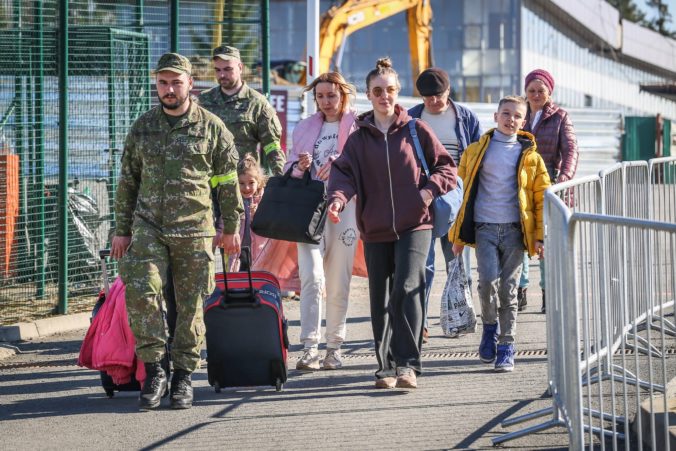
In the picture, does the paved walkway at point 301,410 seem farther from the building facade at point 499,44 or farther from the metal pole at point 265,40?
the building facade at point 499,44

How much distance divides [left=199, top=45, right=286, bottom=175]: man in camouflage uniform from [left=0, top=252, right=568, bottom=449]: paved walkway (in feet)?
5.17

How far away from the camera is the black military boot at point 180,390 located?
23.5ft

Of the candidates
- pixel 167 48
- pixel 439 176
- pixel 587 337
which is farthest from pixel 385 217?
pixel 167 48

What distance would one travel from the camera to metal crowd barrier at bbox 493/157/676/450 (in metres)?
5.21

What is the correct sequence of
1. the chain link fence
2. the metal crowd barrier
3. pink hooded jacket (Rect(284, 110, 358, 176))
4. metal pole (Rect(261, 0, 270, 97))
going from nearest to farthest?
1. the metal crowd barrier
2. pink hooded jacket (Rect(284, 110, 358, 176))
3. the chain link fence
4. metal pole (Rect(261, 0, 270, 97))

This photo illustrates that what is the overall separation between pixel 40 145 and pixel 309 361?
12.9ft

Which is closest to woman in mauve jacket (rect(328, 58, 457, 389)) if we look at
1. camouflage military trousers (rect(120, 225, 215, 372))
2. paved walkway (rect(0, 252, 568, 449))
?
paved walkway (rect(0, 252, 568, 449))

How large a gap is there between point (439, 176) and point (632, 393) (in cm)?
167

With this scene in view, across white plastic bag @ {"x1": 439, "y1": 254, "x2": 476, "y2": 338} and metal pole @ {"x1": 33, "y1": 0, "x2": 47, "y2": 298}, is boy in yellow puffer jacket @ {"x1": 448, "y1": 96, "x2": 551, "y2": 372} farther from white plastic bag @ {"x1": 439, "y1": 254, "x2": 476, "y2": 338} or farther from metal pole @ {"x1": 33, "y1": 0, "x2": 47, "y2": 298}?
metal pole @ {"x1": 33, "y1": 0, "x2": 47, "y2": 298}

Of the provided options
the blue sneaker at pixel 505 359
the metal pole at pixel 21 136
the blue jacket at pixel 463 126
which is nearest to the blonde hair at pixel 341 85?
the blue jacket at pixel 463 126

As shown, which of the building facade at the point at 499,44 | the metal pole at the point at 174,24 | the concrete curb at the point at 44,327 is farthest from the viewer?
the building facade at the point at 499,44

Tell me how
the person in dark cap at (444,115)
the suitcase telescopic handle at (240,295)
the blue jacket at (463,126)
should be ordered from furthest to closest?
the blue jacket at (463,126), the person in dark cap at (444,115), the suitcase telescopic handle at (240,295)

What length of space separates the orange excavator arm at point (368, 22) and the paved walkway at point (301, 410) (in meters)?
21.0

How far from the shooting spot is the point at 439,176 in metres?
7.48
